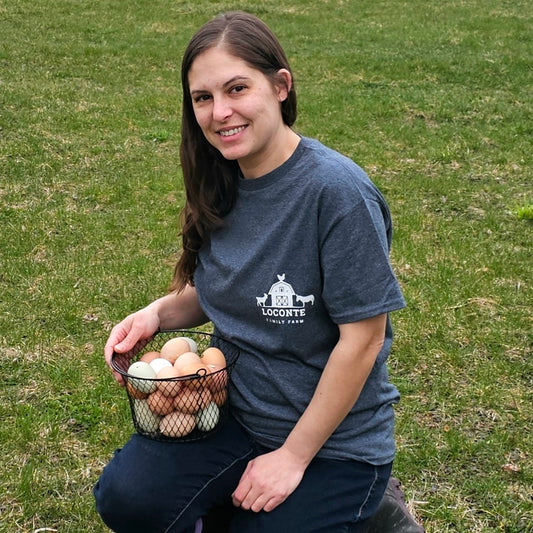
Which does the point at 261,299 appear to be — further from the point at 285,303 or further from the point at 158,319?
the point at 158,319

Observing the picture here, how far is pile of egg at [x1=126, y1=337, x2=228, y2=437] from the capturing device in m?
2.32

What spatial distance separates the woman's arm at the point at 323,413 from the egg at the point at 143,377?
39 centimetres

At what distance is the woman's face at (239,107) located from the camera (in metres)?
2.29

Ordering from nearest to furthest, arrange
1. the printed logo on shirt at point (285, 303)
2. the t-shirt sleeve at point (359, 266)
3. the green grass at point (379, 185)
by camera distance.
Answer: the t-shirt sleeve at point (359, 266), the printed logo on shirt at point (285, 303), the green grass at point (379, 185)

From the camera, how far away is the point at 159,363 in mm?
2459

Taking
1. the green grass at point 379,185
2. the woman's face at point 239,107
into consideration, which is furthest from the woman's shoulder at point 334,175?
the green grass at point 379,185

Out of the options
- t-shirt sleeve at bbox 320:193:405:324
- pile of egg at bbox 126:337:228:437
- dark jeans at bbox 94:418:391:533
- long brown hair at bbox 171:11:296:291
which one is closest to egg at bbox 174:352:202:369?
pile of egg at bbox 126:337:228:437

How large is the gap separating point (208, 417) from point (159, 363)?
23 centimetres

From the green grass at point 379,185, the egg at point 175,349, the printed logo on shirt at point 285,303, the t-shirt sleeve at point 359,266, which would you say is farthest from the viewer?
the green grass at point 379,185

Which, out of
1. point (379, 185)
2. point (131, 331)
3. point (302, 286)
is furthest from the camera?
point (379, 185)

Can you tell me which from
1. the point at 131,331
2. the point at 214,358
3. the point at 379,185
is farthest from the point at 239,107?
the point at 379,185

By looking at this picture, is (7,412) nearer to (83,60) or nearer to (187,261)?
(187,261)

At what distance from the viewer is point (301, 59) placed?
478 inches

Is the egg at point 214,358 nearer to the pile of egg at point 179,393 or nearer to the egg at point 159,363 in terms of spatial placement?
the pile of egg at point 179,393
